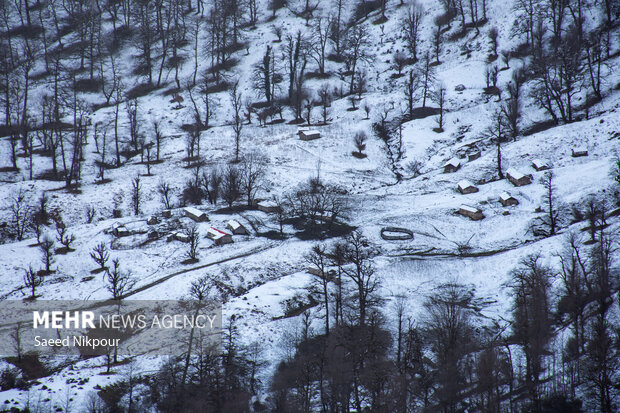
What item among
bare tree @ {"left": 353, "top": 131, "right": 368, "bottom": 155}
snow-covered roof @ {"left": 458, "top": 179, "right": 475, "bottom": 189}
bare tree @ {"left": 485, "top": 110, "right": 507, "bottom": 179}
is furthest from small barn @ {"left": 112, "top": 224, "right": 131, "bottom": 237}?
bare tree @ {"left": 485, "top": 110, "right": 507, "bottom": 179}

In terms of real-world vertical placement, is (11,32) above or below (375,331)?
above

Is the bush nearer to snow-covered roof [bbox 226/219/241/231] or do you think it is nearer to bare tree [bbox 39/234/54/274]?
snow-covered roof [bbox 226/219/241/231]

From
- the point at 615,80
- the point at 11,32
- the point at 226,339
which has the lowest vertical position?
the point at 226,339

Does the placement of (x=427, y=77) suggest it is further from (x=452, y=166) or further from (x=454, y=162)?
(x=452, y=166)

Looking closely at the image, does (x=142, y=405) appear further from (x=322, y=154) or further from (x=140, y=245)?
(x=322, y=154)

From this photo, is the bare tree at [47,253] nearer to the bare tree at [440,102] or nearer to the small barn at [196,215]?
the small barn at [196,215]

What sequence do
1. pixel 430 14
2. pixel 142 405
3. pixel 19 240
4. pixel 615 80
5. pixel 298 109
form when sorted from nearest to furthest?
1. pixel 142 405
2. pixel 19 240
3. pixel 615 80
4. pixel 298 109
5. pixel 430 14

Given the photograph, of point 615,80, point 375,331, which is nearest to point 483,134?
point 615,80
